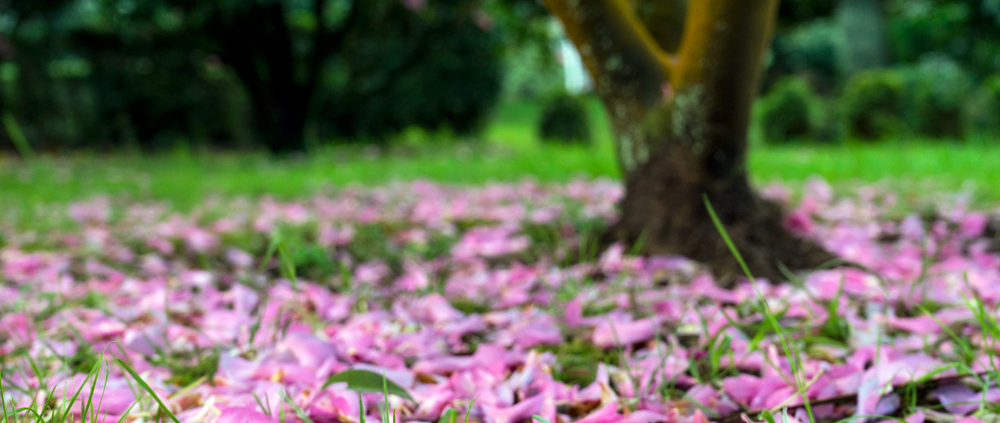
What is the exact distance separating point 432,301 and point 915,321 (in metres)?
1.00

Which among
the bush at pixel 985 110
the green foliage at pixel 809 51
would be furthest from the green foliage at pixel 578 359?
the green foliage at pixel 809 51

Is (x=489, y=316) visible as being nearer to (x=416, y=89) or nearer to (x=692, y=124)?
(x=692, y=124)

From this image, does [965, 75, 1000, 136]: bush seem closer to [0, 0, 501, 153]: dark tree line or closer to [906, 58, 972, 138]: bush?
[906, 58, 972, 138]: bush

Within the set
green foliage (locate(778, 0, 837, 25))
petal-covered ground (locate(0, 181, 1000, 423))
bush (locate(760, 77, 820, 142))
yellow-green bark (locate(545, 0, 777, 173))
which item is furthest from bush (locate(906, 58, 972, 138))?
yellow-green bark (locate(545, 0, 777, 173))

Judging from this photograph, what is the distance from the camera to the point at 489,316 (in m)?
1.59

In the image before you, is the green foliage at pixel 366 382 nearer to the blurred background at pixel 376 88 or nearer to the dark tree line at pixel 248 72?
the blurred background at pixel 376 88

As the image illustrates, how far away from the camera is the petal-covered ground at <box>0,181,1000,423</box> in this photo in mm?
1059

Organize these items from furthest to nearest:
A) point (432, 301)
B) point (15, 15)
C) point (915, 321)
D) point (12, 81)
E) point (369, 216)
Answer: point (12, 81) → point (15, 15) → point (369, 216) → point (432, 301) → point (915, 321)

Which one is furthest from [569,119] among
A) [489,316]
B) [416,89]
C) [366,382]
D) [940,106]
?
[366,382]

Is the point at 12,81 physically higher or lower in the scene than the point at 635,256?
higher

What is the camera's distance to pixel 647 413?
1.00 meters

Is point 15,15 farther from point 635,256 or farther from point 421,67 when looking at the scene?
point 635,256

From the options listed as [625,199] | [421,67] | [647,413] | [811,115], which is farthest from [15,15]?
[811,115]

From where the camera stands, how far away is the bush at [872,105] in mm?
8477
